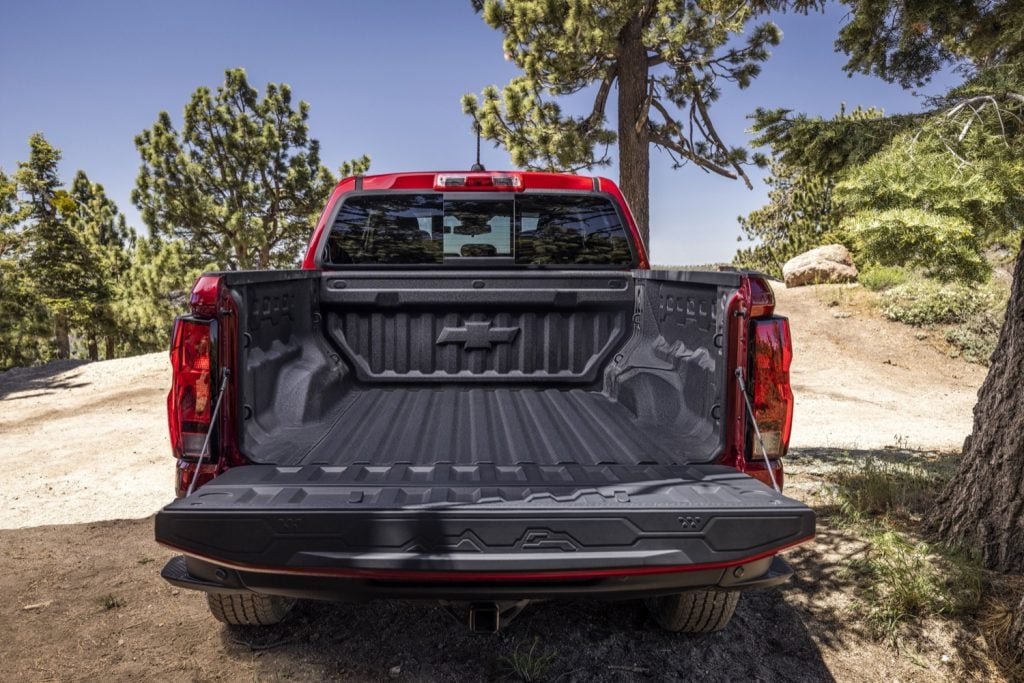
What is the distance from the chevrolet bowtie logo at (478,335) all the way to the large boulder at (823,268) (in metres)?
16.5

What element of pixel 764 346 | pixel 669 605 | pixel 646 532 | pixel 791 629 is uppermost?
pixel 764 346

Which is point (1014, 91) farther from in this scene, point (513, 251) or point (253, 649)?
point (253, 649)

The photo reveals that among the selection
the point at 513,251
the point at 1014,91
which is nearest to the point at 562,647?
the point at 513,251

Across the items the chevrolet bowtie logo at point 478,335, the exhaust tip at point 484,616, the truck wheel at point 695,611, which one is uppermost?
the chevrolet bowtie logo at point 478,335

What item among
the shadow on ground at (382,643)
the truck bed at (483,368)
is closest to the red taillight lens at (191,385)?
the truck bed at (483,368)

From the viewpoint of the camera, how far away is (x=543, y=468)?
2.41 metres

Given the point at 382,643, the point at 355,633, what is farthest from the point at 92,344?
the point at 382,643

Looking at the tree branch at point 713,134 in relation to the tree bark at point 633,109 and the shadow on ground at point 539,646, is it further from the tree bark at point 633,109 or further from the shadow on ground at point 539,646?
the shadow on ground at point 539,646

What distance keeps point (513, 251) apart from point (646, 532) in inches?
95.3

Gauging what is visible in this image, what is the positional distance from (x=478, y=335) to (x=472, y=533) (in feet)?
6.55

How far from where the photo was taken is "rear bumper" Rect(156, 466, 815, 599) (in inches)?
74.4

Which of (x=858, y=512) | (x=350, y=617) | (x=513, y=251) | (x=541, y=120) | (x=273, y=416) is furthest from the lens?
(x=541, y=120)

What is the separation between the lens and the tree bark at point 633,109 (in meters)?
12.0

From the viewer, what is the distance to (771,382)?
2.43 meters
